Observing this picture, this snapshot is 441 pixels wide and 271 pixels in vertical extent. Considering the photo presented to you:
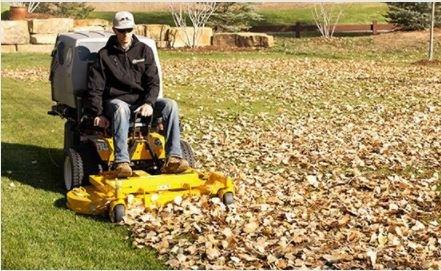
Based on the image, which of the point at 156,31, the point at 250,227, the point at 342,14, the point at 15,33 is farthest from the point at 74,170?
the point at 342,14

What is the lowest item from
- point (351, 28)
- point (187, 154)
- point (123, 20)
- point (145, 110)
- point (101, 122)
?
point (187, 154)

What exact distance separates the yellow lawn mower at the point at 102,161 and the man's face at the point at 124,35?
27.1 inches

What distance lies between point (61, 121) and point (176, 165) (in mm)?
5538

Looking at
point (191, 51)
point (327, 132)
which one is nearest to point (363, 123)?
point (327, 132)

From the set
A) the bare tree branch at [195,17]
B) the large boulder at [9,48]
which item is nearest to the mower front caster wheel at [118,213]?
the large boulder at [9,48]

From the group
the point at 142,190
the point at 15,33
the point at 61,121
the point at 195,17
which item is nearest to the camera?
the point at 142,190

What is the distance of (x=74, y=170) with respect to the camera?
7289mm

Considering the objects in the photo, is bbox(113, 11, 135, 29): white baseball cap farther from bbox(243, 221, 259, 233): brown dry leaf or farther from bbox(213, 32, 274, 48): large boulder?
bbox(213, 32, 274, 48): large boulder

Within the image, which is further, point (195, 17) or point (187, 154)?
point (195, 17)

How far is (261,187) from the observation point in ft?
25.7

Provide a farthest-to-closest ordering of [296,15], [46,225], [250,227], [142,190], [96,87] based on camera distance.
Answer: [296,15] → [96,87] → [142,190] → [46,225] → [250,227]

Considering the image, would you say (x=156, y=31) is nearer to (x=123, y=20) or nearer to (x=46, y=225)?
(x=123, y=20)

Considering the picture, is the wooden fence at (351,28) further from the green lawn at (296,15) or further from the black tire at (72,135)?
the black tire at (72,135)

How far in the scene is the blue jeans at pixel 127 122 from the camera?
6.88 metres
